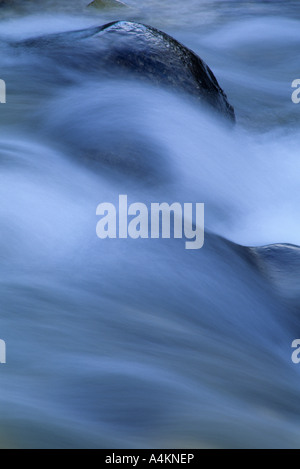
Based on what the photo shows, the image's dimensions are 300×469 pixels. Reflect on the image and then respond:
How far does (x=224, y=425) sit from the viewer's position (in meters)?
2.36

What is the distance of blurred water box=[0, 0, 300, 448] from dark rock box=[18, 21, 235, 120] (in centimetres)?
11

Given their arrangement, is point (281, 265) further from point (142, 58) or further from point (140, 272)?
point (142, 58)

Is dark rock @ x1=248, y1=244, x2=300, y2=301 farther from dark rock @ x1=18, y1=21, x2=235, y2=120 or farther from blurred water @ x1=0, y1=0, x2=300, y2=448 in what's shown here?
dark rock @ x1=18, y1=21, x2=235, y2=120

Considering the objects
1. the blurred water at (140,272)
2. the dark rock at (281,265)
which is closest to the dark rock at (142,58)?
the blurred water at (140,272)

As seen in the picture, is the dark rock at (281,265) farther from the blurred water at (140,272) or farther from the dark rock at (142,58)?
the dark rock at (142,58)

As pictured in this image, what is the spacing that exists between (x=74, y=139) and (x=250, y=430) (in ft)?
9.17

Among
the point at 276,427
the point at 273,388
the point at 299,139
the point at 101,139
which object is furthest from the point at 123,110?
the point at 276,427

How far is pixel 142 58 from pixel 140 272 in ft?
7.96

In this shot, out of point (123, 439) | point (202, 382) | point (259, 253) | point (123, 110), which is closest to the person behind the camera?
point (123, 439)

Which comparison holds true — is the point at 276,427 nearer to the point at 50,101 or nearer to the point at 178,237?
the point at 178,237

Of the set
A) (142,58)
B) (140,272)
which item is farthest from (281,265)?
(142,58)

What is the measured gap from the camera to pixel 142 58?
18.0 feet

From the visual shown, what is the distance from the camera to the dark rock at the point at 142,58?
5.45 meters

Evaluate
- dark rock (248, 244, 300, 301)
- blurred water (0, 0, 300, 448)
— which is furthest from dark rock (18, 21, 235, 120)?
dark rock (248, 244, 300, 301)
